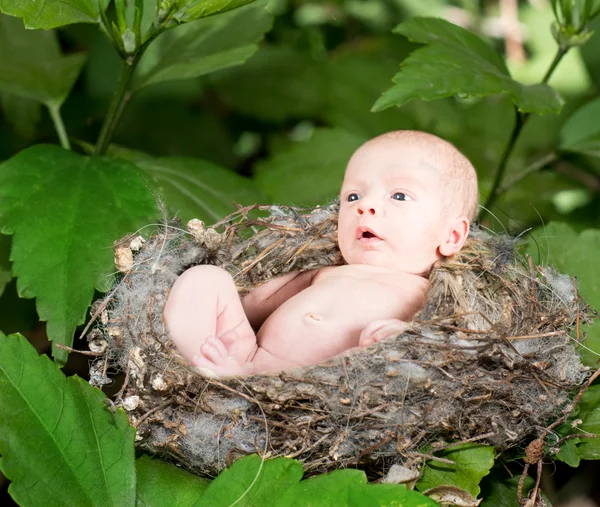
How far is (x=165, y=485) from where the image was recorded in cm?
159

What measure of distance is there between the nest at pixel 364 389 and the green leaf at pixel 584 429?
9 cm

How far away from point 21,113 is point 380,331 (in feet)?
5.70

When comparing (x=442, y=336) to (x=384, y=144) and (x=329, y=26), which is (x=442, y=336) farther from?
(x=329, y=26)

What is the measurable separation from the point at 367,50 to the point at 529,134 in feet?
2.95

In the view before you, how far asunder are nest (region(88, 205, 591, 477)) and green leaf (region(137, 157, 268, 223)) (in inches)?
16.8

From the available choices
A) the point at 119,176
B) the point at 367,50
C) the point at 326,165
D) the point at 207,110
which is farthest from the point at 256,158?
the point at 119,176

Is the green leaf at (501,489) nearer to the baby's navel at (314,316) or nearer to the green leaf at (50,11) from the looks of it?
the baby's navel at (314,316)

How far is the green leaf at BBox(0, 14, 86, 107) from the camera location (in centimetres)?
230

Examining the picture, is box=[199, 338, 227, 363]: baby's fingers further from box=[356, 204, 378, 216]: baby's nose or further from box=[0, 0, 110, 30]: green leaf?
box=[0, 0, 110, 30]: green leaf

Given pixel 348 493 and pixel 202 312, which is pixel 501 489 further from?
pixel 202 312

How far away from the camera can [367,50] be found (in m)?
3.83

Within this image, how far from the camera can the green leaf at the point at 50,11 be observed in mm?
1743

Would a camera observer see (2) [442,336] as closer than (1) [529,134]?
A: Yes

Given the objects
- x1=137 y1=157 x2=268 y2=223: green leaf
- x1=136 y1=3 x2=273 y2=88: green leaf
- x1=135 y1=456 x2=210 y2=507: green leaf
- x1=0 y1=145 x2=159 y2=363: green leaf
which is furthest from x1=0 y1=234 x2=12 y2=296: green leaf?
x1=135 y1=456 x2=210 y2=507: green leaf
